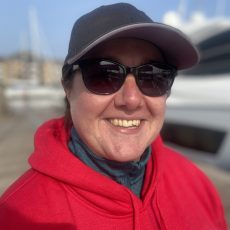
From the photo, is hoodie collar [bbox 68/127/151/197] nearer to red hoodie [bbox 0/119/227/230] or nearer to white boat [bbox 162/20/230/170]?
red hoodie [bbox 0/119/227/230]

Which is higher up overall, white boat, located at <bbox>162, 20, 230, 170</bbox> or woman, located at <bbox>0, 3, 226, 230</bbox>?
woman, located at <bbox>0, 3, 226, 230</bbox>

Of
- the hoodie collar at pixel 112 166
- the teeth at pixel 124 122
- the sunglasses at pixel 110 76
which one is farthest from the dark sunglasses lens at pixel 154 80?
the hoodie collar at pixel 112 166

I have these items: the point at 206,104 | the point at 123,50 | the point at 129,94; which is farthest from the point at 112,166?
the point at 206,104

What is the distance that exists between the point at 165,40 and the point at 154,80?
6.0 inches

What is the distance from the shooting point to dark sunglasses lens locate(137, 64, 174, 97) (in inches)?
61.0

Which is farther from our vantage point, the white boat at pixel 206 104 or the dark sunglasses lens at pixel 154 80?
the white boat at pixel 206 104

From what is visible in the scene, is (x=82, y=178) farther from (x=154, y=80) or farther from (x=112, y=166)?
(x=154, y=80)

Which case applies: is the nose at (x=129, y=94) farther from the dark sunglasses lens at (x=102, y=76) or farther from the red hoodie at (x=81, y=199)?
the red hoodie at (x=81, y=199)

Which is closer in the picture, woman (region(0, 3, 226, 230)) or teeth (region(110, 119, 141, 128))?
woman (region(0, 3, 226, 230))

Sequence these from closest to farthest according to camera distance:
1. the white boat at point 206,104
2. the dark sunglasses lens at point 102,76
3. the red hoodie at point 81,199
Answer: the red hoodie at point 81,199, the dark sunglasses lens at point 102,76, the white boat at point 206,104

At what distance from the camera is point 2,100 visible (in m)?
13.8

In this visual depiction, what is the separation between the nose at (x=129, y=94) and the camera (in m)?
1.52

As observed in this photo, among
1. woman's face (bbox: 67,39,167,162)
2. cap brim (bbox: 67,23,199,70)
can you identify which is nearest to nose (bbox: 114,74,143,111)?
woman's face (bbox: 67,39,167,162)

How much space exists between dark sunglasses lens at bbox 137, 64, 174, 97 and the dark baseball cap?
3.8 inches
